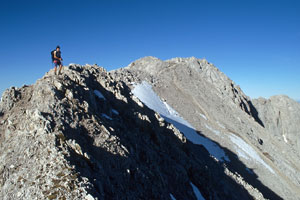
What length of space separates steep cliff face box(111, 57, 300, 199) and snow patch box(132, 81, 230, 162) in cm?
125

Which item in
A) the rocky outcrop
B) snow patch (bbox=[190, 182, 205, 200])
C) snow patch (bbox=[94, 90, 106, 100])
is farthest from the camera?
the rocky outcrop

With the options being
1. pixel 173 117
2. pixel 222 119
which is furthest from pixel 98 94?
pixel 222 119

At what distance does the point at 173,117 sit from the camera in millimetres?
49125

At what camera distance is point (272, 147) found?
198 ft

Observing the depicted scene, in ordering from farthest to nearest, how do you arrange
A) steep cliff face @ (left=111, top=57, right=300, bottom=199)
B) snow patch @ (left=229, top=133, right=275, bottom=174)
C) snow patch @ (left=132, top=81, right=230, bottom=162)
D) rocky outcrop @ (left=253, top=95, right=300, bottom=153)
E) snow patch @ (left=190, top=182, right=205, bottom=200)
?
rocky outcrop @ (left=253, top=95, right=300, bottom=153) → snow patch @ (left=229, top=133, right=275, bottom=174) → snow patch @ (left=132, top=81, right=230, bottom=162) → steep cliff face @ (left=111, top=57, right=300, bottom=199) → snow patch @ (left=190, top=182, right=205, bottom=200)

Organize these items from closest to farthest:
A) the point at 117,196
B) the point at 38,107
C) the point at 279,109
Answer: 1. the point at 117,196
2. the point at 38,107
3. the point at 279,109

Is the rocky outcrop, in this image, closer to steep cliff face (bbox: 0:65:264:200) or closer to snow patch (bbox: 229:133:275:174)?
snow patch (bbox: 229:133:275:174)

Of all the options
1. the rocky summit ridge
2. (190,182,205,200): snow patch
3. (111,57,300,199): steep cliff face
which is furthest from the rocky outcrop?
(190,182,205,200): snow patch

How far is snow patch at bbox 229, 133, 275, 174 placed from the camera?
154ft

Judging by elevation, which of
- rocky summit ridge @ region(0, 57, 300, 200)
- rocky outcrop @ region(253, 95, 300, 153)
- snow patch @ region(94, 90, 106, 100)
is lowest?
rocky outcrop @ region(253, 95, 300, 153)

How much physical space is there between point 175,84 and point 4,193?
58.0m

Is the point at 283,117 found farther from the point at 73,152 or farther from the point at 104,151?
the point at 73,152

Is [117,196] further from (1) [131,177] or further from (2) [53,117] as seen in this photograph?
(2) [53,117]

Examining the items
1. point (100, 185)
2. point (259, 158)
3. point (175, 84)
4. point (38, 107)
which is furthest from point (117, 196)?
point (175, 84)
